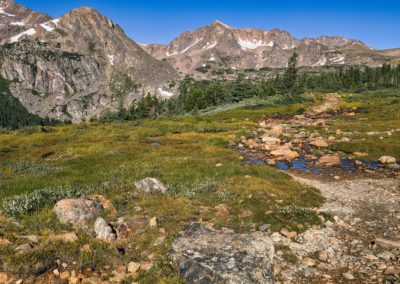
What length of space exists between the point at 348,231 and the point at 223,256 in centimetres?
649

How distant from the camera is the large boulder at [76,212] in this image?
14180mm

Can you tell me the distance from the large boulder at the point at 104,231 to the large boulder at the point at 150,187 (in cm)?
491

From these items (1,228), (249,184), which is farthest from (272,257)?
(1,228)

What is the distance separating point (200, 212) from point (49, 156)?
77.7 feet

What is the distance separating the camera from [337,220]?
15.6m

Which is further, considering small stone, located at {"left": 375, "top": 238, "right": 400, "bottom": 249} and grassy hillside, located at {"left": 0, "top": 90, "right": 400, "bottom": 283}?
small stone, located at {"left": 375, "top": 238, "right": 400, "bottom": 249}

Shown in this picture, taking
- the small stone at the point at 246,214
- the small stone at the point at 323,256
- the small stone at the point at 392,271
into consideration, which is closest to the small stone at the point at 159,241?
the small stone at the point at 246,214

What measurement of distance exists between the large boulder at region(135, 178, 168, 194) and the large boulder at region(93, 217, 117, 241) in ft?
16.1

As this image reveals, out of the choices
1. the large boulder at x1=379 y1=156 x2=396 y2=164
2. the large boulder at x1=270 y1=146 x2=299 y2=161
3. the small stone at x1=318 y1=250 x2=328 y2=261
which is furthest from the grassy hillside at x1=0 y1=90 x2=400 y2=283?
the large boulder at x1=270 y1=146 x2=299 y2=161

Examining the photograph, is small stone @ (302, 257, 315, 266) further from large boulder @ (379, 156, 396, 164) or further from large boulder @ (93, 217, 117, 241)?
large boulder @ (379, 156, 396, 164)

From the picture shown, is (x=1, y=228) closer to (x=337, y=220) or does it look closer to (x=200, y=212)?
(x=200, y=212)

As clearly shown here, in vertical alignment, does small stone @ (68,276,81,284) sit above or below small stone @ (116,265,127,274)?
above

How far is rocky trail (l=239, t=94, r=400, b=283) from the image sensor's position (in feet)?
37.7

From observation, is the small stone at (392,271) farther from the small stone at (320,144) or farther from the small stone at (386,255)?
the small stone at (320,144)
